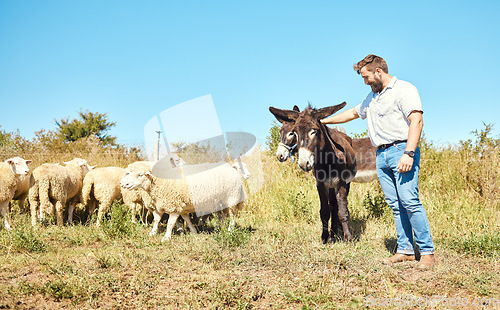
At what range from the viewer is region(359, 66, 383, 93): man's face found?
4.21 m

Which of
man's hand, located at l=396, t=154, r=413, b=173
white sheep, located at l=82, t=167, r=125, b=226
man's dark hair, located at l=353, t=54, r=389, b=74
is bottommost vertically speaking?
white sheep, located at l=82, t=167, r=125, b=226

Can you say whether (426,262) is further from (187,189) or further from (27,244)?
(27,244)

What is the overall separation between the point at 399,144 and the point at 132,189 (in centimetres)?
461

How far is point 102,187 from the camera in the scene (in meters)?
7.53

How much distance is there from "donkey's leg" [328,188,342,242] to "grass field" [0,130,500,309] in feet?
0.91

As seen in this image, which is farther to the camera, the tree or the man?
the tree

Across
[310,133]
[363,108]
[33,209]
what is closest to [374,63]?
[363,108]

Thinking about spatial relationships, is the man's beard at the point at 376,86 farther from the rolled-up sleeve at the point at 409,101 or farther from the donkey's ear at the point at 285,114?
the donkey's ear at the point at 285,114

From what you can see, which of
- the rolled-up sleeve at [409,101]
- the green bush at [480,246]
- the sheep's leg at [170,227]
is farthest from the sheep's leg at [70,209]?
the green bush at [480,246]

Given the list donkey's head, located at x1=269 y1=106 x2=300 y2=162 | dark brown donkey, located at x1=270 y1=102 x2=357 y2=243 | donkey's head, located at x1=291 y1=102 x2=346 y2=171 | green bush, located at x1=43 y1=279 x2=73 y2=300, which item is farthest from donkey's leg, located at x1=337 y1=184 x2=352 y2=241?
green bush, located at x1=43 y1=279 x2=73 y2=300

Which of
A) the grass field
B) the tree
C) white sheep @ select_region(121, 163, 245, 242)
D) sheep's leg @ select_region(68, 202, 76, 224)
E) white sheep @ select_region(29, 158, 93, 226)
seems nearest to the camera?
the grass field

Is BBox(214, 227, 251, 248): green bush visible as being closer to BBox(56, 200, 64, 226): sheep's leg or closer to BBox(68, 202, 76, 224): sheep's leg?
BBox(56, 200, 64, 226): sheep's leg

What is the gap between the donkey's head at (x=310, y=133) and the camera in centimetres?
446

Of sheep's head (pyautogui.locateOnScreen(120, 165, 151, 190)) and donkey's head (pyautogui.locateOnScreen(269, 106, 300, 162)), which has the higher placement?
donkey's head (pyautogui.locateOnScreen(269, 106, 300, 162))
